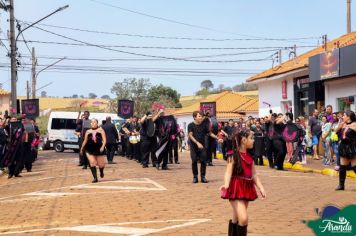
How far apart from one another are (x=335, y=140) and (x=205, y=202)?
27.0 feet

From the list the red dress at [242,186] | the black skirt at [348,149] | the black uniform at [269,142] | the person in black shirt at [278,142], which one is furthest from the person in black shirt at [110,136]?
the red dress at [242,186]

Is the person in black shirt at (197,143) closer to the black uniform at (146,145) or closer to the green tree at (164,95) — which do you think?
the black uniform at (146,145)

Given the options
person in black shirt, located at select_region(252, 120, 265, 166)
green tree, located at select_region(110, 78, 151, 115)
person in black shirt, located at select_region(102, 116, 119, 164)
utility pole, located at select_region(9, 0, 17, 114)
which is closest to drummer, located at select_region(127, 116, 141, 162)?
person in black shirt, located at select_region(102, 116, 119, 164)

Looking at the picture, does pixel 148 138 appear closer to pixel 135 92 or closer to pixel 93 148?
pixel 93 148

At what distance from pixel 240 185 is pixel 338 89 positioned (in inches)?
743

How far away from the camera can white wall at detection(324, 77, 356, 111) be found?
23.4 meters

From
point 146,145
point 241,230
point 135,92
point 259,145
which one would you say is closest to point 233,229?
point 241,230

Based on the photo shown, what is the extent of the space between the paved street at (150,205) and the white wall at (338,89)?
877cm

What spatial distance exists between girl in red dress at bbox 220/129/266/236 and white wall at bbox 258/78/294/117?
2375cm

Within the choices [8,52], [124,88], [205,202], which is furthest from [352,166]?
[124,88]

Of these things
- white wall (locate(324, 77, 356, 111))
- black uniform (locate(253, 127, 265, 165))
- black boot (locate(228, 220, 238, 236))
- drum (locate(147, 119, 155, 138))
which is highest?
white wall (locate(324, 77, 356, 111))

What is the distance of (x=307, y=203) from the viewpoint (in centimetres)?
1024

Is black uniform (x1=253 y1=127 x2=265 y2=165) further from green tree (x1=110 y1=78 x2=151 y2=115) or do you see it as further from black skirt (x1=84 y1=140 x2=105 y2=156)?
green tree (x1=110 y1=78 x2=151 y2=115)

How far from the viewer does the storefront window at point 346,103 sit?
77.4 feet
